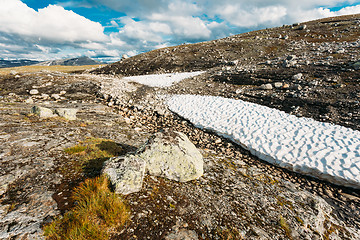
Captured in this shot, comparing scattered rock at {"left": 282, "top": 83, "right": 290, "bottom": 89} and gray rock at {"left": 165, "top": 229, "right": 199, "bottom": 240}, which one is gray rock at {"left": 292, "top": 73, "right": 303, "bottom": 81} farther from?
gray rock at {"left": 165, "top": 229, "right": 199, "bottom": 240}

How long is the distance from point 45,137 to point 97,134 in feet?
7.47

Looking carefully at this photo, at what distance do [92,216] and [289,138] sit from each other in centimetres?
1134

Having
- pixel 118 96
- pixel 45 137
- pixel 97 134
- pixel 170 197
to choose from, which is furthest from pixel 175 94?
pixel 170 197

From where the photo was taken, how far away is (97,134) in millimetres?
8711

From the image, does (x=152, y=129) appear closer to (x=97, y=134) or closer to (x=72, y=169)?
(x=97, y=134)

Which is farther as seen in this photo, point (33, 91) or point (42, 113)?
point (33, 91)

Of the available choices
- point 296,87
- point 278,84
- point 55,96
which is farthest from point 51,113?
point 296,87

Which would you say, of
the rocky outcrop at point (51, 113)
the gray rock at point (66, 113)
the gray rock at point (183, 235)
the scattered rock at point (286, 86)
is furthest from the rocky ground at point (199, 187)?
the scattered rock at point (286, 86)

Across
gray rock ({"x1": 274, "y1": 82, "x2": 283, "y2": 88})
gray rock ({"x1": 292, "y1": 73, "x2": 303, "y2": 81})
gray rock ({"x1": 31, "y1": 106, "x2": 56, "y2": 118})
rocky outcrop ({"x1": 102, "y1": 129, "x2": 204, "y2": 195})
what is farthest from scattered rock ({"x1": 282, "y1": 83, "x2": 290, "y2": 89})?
gray rock ({"x1": 31, "y1": 106, "x2": 56, "y2": 118})

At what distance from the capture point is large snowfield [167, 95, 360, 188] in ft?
25.6

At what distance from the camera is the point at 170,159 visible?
588cm

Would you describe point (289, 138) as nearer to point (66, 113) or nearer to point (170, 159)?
point (170, 159)

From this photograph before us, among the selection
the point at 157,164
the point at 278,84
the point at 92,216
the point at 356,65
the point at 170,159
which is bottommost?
the point at 92,216

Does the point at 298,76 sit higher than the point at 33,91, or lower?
higher
